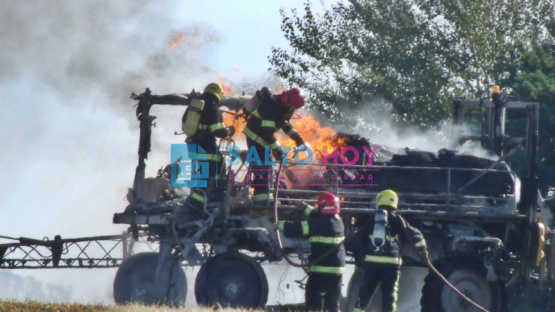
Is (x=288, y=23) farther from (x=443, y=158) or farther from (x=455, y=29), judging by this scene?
(x=443, y=158)

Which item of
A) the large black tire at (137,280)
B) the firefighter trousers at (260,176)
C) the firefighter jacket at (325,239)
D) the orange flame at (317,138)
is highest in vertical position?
the orange flame at (317,138)

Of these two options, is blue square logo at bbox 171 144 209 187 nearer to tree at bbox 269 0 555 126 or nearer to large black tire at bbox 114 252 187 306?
large black tire at bbox 114 252 187 306

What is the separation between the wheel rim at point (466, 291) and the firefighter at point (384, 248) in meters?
1.73

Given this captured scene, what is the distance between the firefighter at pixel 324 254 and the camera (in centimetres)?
1620

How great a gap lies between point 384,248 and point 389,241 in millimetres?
143

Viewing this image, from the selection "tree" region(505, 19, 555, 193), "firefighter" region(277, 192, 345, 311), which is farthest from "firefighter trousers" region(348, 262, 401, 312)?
"tree" region(505, 19, 555, 193)

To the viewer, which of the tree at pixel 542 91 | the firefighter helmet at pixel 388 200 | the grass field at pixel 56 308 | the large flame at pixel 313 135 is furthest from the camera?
the tree at pixel 542 91

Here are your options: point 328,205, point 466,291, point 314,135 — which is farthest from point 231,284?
point 466,291

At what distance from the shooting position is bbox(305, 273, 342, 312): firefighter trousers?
53.2ft

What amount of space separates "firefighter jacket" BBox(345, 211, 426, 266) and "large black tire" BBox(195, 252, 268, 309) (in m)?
2.22

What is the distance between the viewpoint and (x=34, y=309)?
13969 mm

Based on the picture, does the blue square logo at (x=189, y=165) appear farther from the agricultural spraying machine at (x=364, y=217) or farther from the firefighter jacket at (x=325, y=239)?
the firefighter jacket at (x=325, y=239)

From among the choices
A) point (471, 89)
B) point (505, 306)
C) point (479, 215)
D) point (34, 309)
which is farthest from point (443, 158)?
point (471, 89)

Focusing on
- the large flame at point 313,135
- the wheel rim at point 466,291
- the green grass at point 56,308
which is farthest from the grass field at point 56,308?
the wheel rim at point 466,291
